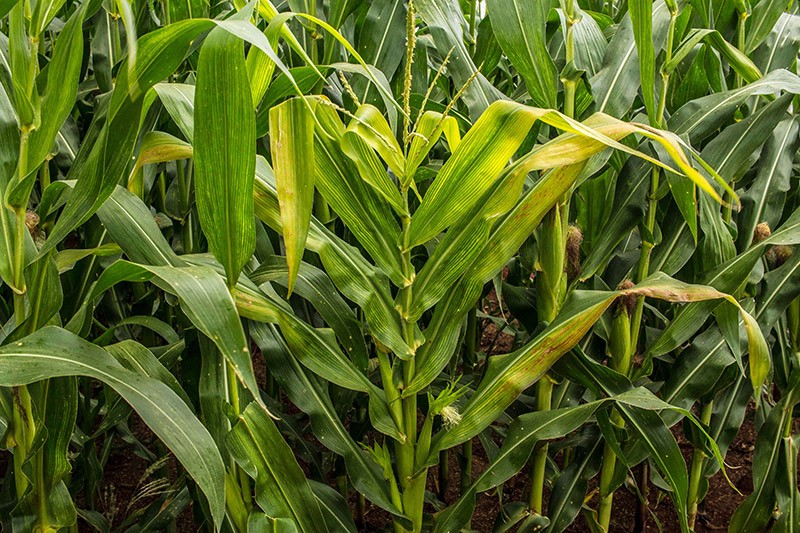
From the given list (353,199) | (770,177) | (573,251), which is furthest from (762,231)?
(353,199)

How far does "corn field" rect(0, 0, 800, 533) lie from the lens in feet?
2.72

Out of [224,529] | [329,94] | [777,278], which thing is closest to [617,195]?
[777,278]

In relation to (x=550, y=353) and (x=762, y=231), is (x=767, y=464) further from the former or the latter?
(x=550, y=353)

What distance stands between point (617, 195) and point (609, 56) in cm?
22

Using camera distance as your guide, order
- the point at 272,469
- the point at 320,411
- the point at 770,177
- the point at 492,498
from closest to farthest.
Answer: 1. the point at 272,469
2. the point at 320,411
3. the point at 770,177
4. the point at 492,498

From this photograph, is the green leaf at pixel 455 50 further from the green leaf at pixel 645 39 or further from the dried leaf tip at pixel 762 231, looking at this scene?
the dried leaf tip at pixel 762 231

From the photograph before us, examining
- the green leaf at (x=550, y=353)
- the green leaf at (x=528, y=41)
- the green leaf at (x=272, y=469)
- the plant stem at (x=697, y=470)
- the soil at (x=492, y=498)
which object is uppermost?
the green leaf at (x=528, y=41)

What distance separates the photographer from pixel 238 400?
39.0 inches

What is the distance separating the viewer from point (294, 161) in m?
0.80

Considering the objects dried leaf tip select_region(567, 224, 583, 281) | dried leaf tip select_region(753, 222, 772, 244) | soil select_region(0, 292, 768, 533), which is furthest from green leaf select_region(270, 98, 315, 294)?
soil select_region(0, 292, 768, 533)

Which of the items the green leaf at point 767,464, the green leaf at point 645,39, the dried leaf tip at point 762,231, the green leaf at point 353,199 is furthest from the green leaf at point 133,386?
the green leaf at point 767,464

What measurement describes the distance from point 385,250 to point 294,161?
10.2 inches

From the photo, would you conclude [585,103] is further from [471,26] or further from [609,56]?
[471,26]

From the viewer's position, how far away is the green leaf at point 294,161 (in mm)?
796
